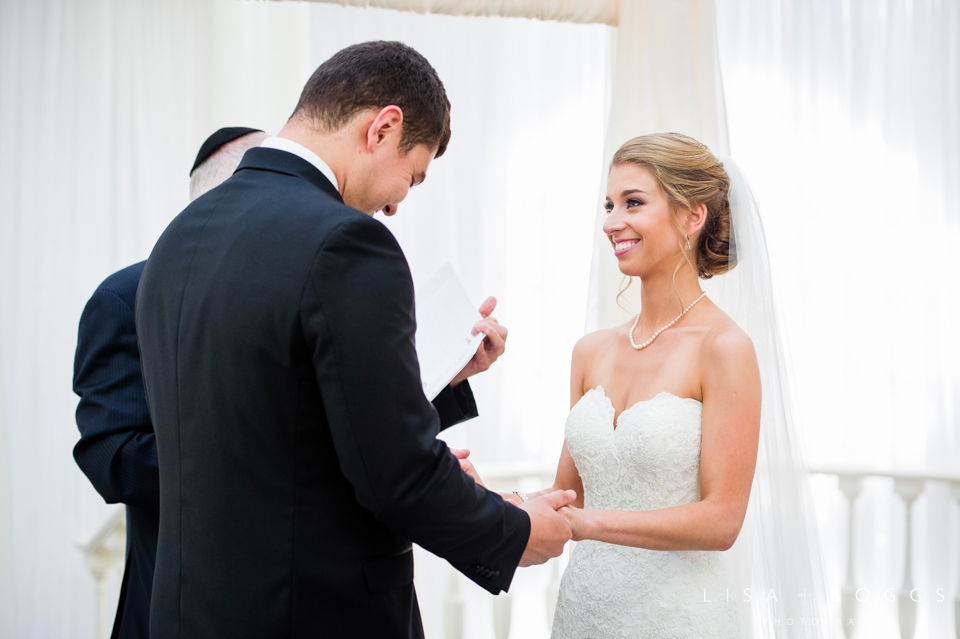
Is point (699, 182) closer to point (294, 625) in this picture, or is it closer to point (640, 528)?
point (640, 528)

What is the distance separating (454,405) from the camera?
173 cm

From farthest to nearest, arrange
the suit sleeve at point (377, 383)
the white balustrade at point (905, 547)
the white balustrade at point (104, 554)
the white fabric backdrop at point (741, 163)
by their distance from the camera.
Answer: the white balustrade at point (905, 547)
the white fabric backdrop at point (741, 163)
the white balustrade at point (104, 554)
the suit sleeve at point (377, 383)

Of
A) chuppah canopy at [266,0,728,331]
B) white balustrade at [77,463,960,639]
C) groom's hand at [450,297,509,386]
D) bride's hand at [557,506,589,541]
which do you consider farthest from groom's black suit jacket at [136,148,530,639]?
white balustrade at [77,463,960,639]

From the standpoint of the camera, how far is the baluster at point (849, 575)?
3059mm

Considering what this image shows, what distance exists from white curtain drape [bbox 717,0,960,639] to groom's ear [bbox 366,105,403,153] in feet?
8.00

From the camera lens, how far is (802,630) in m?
1.78

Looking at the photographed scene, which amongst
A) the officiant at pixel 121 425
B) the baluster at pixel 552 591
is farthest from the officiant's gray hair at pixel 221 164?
the baluster at pixel 552 591

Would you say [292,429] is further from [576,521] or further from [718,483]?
[718,483]

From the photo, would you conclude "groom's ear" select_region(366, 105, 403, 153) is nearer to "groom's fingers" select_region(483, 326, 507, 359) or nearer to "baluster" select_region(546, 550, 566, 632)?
"groom's fingers" select_region(483, 326, 507, 359)

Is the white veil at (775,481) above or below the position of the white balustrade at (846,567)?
above

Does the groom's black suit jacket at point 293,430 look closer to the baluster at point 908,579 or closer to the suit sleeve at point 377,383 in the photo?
the suit sleeve at point 377,383

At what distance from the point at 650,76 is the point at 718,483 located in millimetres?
1871

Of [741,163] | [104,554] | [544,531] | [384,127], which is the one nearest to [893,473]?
[741,163]

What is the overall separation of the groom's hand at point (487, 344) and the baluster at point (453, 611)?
152 centimetres
